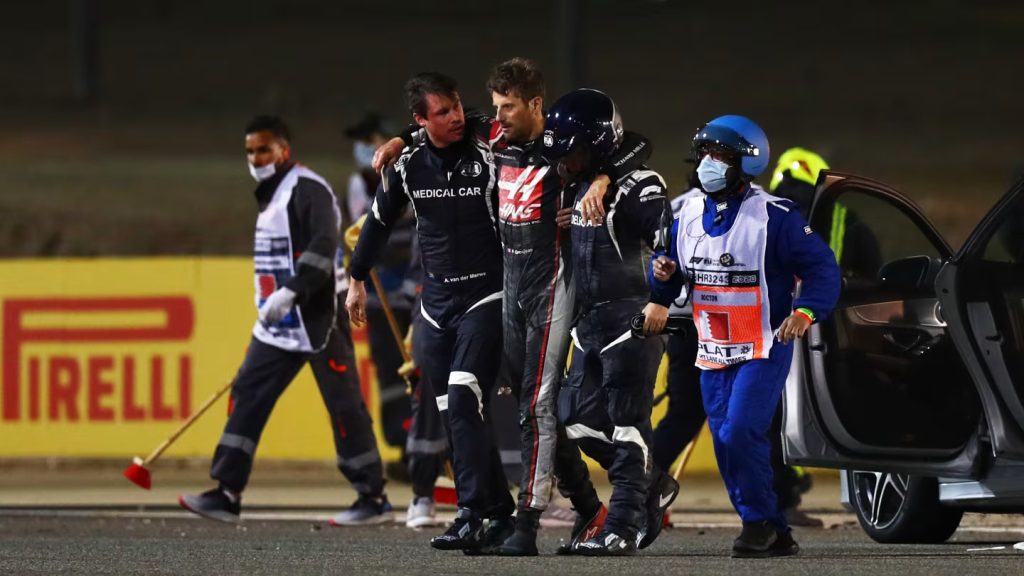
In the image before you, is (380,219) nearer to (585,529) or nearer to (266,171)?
(585,529)

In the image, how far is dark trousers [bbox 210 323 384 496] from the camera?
11.8m

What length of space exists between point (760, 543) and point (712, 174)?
145 cm

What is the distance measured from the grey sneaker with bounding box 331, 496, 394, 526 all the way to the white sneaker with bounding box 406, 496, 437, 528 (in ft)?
0.74

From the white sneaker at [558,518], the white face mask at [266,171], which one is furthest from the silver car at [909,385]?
the white face mask at [266,171]

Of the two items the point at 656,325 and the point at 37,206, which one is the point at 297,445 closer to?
the point at 656,325

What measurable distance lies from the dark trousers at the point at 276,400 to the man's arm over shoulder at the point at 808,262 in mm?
3536

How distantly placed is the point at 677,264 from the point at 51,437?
6904 millimetres

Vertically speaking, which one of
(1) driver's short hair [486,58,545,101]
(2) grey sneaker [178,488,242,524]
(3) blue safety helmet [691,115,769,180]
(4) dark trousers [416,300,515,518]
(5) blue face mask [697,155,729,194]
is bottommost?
(2) grey sneaker [178,488,242,524]

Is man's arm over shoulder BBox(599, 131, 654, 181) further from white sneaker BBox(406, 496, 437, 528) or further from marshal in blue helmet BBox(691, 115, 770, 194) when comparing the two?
white sneaker BBox(406, 496, 437, 528)

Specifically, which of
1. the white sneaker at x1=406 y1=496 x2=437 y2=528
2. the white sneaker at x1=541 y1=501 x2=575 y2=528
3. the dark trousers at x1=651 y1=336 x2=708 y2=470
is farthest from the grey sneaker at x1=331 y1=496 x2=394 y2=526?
the dark trousers at x1=651 y1=336 x2=708 y2=470

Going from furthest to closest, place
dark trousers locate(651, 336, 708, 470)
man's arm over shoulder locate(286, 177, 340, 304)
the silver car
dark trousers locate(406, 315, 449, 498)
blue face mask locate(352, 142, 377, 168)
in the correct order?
blue face mask locate(352, 142, 377, 168)
dark trousers locate(406, 315, 449, 498)
man's arm over shoulder locate(286, 177, 340, 304)
dark trousers locate(651, 336, 708, 470)
the silver car

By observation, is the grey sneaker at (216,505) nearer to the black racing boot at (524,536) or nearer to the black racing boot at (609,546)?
the black racing boot at (524,536)

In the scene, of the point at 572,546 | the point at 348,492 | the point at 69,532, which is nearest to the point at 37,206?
the point at 348,492

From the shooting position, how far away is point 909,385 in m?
9.98
